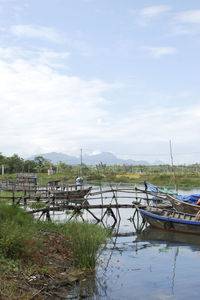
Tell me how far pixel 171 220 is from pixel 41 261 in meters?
10.5

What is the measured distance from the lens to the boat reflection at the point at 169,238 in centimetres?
1610

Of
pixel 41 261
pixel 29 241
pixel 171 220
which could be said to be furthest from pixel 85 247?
pixel 171 220

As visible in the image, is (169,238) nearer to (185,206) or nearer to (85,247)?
(185,206)

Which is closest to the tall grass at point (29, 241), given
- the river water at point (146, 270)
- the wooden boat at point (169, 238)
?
the river water at point (146, 270)

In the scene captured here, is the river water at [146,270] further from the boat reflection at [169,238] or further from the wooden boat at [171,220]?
the wooden boat at [171,220]

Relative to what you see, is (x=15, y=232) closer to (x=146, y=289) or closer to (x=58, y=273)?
(x=58, y=273)

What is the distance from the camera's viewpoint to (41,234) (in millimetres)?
11117

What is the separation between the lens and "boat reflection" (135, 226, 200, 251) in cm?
1610

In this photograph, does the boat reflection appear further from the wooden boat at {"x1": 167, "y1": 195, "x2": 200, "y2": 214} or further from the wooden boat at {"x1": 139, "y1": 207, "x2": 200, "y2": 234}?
the wooden boat at {"x1": 167, "y1": 195, "x2": 200, "y2": 214}

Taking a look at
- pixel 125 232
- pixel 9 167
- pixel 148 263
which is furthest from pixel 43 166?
pixel 148 263

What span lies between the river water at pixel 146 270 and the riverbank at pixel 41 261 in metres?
0.42

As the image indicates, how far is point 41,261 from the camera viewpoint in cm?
907

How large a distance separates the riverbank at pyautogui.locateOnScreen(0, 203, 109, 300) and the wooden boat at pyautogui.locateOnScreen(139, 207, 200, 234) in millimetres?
8047

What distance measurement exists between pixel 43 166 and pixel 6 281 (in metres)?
76.7
